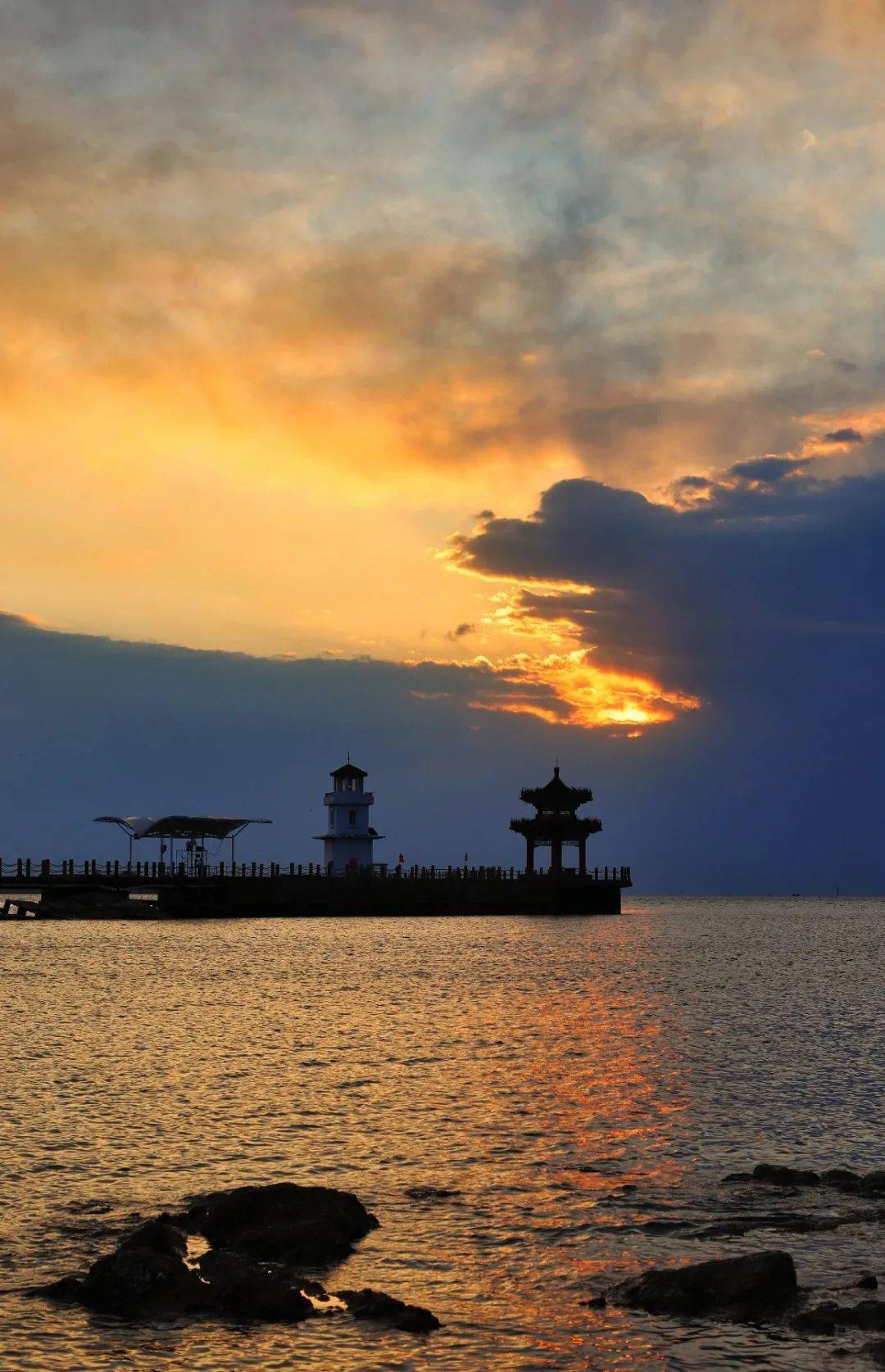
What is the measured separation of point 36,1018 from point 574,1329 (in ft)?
109

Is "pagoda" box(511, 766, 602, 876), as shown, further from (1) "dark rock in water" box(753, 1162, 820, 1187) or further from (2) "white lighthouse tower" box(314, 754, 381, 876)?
(1) "dark rock in water" box(753, 1162, 820, 1187)

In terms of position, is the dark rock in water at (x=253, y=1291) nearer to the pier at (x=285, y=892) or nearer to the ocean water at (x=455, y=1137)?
A: the ocean water at (x=455, y=1137)

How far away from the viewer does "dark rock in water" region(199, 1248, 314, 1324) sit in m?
14.8

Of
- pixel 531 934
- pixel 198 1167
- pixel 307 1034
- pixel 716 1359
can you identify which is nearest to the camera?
pixel 716 1359

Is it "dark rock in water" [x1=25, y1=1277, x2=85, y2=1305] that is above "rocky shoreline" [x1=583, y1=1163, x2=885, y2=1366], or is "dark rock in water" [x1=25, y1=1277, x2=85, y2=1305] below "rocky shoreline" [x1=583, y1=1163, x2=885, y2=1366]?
below

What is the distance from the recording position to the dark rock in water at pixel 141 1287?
14.9 metres

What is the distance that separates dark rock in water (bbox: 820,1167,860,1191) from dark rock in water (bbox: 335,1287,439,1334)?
8305 mm

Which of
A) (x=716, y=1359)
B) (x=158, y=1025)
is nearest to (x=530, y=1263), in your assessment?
(x=716, y=1359)

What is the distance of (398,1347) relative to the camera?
1387cm

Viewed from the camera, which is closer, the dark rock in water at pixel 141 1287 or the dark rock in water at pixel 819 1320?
the dark rock in water at pixel 819 1320

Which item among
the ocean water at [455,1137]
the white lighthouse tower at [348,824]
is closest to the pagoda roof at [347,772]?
the white lighthouse tower at [348,824]

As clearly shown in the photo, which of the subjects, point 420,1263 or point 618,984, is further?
point 618,984

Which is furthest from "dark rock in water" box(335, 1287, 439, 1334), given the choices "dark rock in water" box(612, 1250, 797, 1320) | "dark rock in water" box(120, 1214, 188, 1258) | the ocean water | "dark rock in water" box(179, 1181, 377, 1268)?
"dark rock in water" box(612, 1250, 797, 1320)

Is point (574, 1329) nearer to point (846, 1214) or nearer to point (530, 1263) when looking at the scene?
point (530, 1263)
